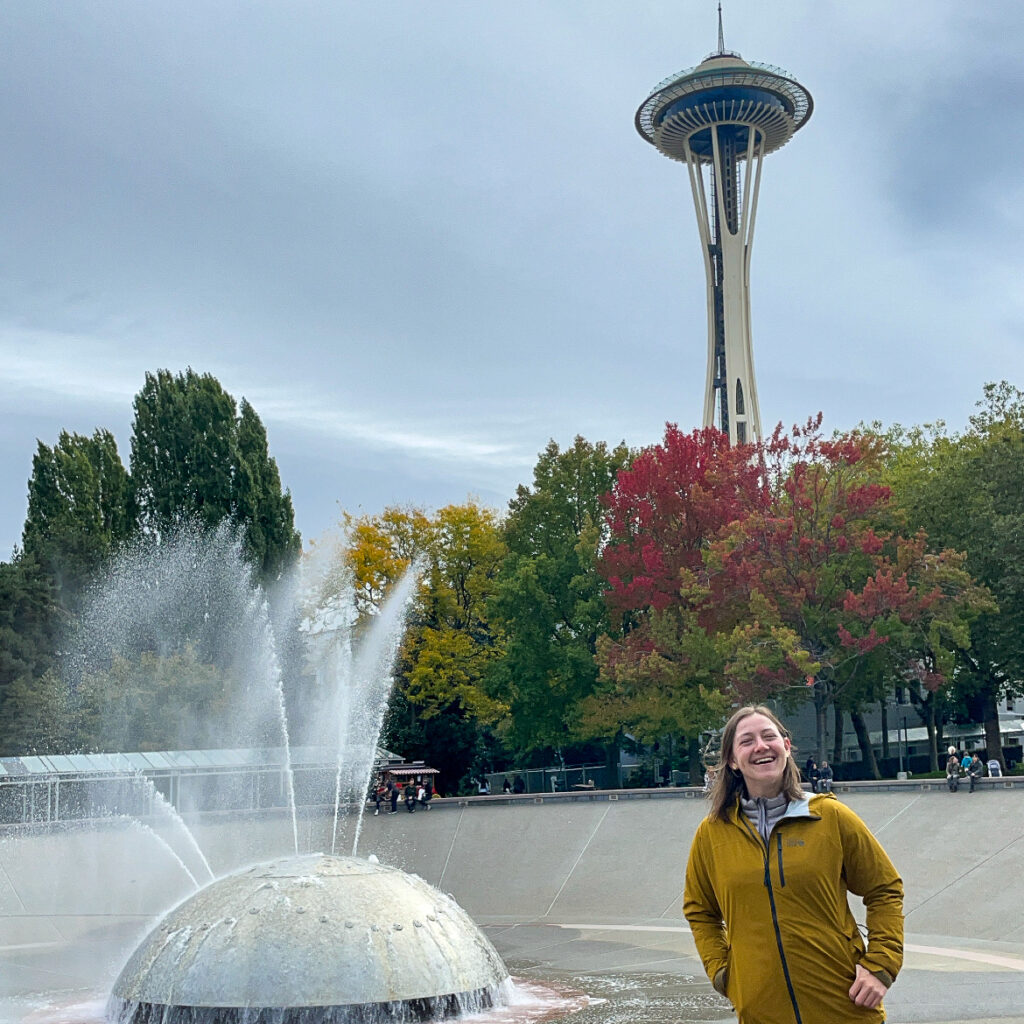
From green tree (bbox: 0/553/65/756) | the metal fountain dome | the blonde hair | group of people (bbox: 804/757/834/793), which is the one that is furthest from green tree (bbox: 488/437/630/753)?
the blonde hair

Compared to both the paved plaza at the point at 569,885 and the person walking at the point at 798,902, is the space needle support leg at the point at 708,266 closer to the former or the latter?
the paved plaza at the point at 569,885

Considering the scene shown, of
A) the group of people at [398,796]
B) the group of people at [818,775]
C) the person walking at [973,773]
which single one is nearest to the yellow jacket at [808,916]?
the person walking at [973,773]

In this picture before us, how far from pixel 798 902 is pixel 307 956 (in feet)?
28.8

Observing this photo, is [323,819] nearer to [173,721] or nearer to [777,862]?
[173,721]

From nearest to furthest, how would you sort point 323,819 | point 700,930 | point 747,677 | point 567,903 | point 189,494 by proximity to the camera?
point 700,930 → point 567,903 → point 747,677 → point 323,819 → point 189,494

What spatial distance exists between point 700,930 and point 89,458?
4890 centimetres

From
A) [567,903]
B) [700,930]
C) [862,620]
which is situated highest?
[862,620]

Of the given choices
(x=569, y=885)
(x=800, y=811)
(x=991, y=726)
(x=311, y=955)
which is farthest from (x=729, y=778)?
(x=991, y=726)

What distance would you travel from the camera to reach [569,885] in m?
26.4

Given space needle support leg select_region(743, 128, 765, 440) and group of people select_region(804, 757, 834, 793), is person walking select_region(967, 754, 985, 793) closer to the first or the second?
group of people select_region(804, 757, 834, 793)

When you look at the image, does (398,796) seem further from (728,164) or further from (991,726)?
(728,164)

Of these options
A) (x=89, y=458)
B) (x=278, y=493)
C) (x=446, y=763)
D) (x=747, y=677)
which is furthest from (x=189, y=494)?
(x=747, y=677)

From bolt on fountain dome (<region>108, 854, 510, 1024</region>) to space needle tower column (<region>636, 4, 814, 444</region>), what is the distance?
48.6m

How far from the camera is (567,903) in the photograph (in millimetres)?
25422
